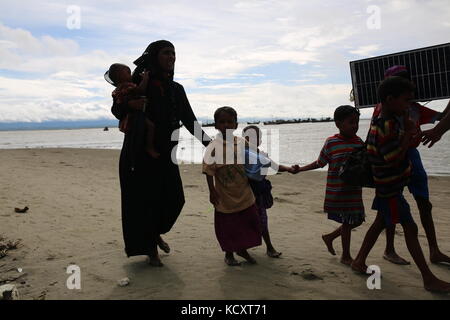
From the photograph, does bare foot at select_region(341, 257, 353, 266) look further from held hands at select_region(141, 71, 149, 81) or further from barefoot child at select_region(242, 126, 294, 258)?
held hands at select_region(141, 71, 149, 81)

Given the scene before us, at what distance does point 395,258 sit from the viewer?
364 centimetres

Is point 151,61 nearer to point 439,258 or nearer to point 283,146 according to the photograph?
point 439,258

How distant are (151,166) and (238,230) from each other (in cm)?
105

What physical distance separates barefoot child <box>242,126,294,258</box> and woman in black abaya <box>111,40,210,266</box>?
2.60ft

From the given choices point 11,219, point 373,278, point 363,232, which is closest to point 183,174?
point 11,219

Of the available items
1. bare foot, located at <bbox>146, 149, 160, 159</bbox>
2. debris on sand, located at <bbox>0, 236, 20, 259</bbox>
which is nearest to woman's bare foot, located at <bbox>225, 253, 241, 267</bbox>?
bare foot, located at <bbox>146, 149, 160, 159</bbox>

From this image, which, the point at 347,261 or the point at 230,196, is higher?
the point at 230,196

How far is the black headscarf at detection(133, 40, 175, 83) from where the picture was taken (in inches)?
139

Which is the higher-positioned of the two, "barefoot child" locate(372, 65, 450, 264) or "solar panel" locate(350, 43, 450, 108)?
"solar panel" locate(350, 43, 450, 108)

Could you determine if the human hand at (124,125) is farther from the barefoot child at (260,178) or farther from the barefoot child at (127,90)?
the barefoot child at (260,178)

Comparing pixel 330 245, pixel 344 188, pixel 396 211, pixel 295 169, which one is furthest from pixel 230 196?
pixel 396 211

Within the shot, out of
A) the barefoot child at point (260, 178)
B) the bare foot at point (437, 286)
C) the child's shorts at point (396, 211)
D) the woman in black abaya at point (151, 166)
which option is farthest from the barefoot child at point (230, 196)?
the bare foot at point (437, 286)

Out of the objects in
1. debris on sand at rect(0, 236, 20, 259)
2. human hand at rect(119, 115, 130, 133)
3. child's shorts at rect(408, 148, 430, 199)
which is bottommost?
debris on sand at rect(0, 236, 20, 259)
